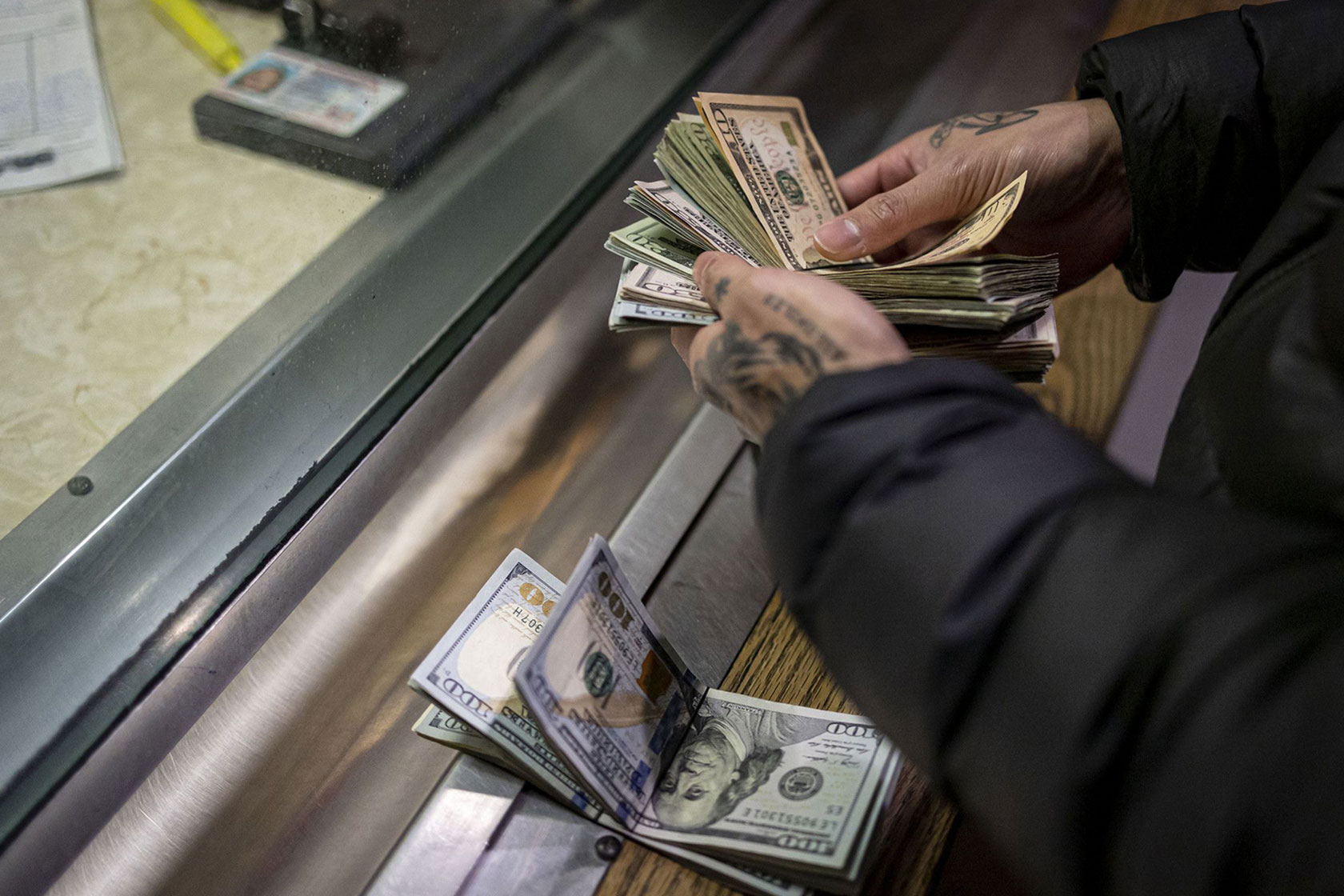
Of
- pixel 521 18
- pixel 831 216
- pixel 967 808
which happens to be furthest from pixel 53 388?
pixel 967 808

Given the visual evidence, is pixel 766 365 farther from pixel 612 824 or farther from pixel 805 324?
pixel 612 824

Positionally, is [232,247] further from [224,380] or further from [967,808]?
Result: [967,808]

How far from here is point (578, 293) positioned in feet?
4.04

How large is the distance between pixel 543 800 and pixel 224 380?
0.60 meters

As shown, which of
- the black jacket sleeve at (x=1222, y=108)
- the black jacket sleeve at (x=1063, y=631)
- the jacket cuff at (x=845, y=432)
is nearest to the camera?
the black jacket sleeve at (x=1063, y=631)

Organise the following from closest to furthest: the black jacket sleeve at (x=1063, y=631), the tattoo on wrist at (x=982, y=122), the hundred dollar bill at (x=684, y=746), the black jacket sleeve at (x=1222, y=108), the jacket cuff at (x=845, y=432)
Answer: the black jacket sleeve at (x=1063, y=631), the jacket cuff at (x=845, y=432), the hundred dollar bill at (x=684, y=746), the black jacket sleeve at (x=1222, y=108), the tattoo on wrist at (x=982, y=122)

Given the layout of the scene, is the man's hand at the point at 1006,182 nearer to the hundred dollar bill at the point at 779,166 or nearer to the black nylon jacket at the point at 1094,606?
the hundred dollar bill at the point at 779,166

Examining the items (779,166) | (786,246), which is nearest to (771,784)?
(786,246)

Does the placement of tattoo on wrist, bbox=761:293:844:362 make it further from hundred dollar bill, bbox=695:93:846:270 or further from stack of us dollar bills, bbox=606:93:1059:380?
hundred dollar bill, bbox=695:93:846:270

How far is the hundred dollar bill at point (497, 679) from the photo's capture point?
2.40ft

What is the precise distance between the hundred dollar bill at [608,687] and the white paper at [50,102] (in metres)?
1.17

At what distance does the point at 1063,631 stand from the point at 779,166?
2.19 feet

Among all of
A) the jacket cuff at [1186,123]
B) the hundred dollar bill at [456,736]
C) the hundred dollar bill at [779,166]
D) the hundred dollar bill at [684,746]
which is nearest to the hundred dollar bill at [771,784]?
the hundred dollar bill at [684,746]

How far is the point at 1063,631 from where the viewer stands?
1.70ft
